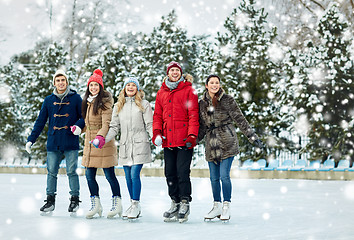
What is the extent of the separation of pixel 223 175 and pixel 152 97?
14.4 m

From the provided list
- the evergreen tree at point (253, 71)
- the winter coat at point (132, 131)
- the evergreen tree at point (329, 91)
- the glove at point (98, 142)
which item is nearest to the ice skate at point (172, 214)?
the winter coat at point (132, 131)

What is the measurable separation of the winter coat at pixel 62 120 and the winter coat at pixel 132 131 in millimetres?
552

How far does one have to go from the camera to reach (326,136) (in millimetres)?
16031

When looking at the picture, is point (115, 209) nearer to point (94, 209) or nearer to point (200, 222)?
point (94, 209)

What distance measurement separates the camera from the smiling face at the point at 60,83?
7.17 meters

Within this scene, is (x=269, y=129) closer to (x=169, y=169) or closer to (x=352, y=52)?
(x=352, y=52)

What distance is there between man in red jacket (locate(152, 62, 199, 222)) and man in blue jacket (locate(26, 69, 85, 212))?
1204 millimetres

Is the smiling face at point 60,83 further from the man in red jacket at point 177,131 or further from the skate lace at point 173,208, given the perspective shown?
the skate lace at point 173,208

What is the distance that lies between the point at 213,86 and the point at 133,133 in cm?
121

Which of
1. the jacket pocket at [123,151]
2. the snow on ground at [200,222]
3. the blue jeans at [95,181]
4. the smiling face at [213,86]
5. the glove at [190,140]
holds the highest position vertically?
the smiling face at [213,86]

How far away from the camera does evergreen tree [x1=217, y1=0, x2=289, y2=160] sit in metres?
17.7

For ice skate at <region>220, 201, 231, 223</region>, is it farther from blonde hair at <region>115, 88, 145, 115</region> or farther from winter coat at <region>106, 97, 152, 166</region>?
blonde hair at <region>115, 88, 145, 115</region>

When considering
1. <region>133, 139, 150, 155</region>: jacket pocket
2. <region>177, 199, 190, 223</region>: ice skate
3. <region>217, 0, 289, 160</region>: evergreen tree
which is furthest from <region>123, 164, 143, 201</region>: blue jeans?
<region>217, 0, 289, 160</region>: evergreen tree

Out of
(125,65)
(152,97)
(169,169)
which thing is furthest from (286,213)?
(125,65)
